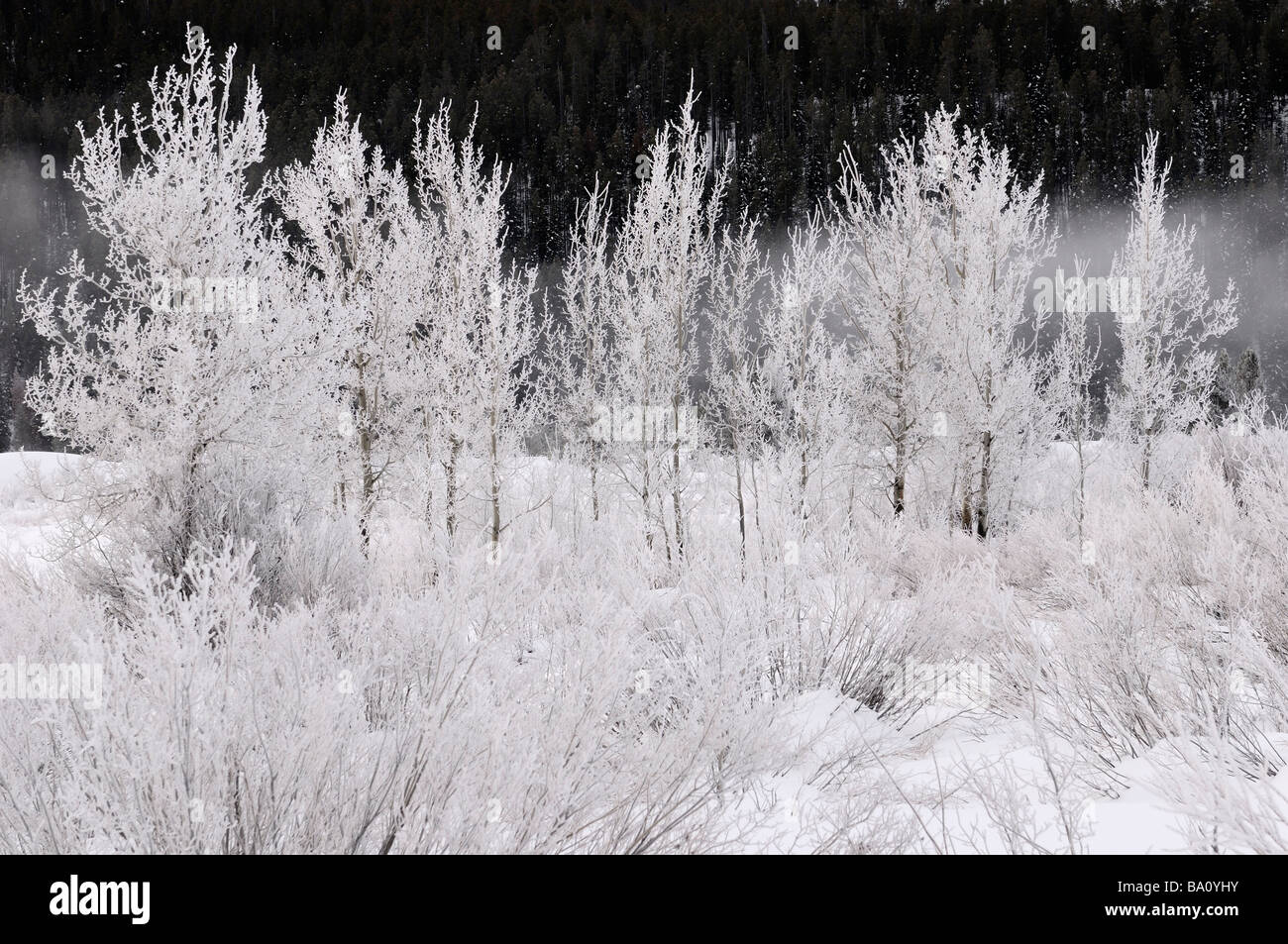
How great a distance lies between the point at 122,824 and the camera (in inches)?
71.2

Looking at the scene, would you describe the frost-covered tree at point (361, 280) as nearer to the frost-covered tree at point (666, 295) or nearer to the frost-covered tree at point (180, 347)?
the frost-covered tree at point (180, 347)

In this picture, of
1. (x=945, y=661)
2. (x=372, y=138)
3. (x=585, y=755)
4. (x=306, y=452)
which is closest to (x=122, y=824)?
(x=585, y=755)

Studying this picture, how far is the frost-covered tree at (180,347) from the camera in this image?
5.97 meters

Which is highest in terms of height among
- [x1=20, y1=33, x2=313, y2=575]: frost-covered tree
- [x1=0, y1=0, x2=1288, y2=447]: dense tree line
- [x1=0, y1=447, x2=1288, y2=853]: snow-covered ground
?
[x1=0, y1=0, x2=1288, y2=447]: dense tree line

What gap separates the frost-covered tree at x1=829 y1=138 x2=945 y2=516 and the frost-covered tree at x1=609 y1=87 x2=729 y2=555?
8.09 ft

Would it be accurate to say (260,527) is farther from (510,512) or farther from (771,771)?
(510,512)

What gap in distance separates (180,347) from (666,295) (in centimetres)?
549

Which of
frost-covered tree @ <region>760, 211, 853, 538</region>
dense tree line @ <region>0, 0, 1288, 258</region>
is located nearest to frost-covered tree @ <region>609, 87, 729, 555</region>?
frost-covered tree @ <region>760, 211, 853, 538</region>

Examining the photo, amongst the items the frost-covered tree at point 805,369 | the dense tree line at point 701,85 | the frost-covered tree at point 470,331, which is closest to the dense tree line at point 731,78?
the dense tree line at point 701,85

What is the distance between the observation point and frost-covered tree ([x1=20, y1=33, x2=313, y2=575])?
Answer: 5.97m

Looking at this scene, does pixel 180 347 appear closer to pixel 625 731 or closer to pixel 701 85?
pixel 625 731

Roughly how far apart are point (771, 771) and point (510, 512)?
416 inches

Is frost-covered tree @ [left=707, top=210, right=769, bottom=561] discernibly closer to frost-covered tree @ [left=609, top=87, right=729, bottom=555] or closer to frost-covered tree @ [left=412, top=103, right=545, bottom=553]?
frost-covered tree @ [left=609, top=87, right=729, bottom=555]

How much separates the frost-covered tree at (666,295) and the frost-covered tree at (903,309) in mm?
2467
